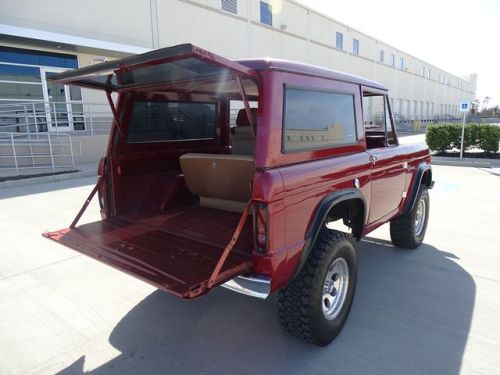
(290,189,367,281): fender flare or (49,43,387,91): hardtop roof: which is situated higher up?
(49,43,387,91): hardtop roof

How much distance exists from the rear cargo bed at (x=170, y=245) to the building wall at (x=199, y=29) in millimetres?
11996

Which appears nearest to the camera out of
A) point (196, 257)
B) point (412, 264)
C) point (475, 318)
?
point (196, 257)

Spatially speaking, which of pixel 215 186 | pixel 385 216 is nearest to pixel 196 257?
pixel 215 186

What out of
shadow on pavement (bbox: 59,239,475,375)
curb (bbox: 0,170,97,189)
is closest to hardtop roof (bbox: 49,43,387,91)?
shadow on pavement (bbox: 59,239,475,375)

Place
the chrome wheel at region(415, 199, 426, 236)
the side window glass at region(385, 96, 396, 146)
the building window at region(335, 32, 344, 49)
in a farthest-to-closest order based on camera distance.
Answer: the building window at region(335, 32, 344, 49) < the chrome wheel at region(415, 199, 426, 236) < the side window glass at region(385, 96, 396, 146)

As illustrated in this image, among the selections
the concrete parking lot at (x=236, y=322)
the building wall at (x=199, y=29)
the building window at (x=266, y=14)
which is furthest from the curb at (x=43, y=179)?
the building window at (x=266, y=14)

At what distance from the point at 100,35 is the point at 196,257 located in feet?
48.2

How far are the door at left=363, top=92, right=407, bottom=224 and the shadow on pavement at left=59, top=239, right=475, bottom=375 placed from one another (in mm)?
825

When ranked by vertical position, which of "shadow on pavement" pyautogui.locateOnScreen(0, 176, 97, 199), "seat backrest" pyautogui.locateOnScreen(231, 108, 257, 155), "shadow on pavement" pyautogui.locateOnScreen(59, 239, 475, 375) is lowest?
"shadow on pavement" pyautogui.locateOnScreen(59, 239, 475, 375)

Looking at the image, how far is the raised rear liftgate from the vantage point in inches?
89.4

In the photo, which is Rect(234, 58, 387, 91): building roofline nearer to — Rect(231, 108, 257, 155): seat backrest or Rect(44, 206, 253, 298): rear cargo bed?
Rect(231, 108, 257, 155): seat backrest

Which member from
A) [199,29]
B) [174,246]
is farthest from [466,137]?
[174,246]

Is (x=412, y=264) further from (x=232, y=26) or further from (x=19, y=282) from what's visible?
(x=232, y=26)

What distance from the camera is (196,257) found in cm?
→ 281
